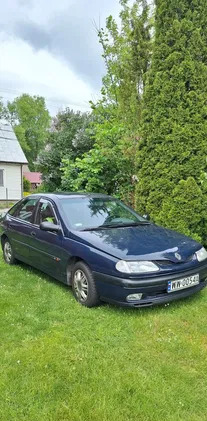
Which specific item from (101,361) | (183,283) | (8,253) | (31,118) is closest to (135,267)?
(183,283)

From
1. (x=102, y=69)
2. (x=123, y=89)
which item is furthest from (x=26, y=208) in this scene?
(x=102, y=69)

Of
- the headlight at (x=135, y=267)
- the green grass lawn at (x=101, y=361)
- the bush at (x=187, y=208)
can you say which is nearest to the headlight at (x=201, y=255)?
the green grass lawn at (x=101, y=361)

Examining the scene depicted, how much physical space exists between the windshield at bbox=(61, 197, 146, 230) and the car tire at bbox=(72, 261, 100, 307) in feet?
1.92

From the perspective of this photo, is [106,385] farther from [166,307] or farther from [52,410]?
[166,307]

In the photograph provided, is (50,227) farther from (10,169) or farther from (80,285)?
(10,169)

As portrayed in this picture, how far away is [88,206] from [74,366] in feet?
8.16

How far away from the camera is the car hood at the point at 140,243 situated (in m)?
3.61

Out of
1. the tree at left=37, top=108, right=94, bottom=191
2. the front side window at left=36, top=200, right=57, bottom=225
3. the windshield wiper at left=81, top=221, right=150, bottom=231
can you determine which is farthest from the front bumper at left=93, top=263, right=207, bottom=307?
the tree at left=37, top=108, right=94, bottom=191

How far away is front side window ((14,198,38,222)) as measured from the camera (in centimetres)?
525

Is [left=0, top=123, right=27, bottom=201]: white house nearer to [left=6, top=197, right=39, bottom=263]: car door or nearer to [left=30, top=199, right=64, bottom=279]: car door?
[left=6, top=197, right=39, bottom=263]: car door

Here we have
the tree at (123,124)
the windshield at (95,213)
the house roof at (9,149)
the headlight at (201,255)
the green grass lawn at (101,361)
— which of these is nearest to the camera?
the green grass lawn at (101,361)

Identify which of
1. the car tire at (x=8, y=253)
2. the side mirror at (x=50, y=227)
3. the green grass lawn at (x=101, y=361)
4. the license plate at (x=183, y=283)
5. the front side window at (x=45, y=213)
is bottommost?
the green grass lawn at (x=101, y=361)

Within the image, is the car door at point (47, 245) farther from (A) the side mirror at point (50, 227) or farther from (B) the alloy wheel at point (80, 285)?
(B) the alloy wheel at point (80, 285)

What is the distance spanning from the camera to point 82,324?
346 centimetres
